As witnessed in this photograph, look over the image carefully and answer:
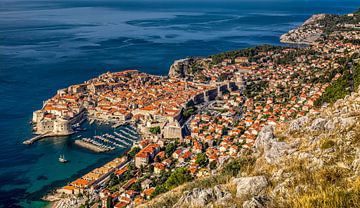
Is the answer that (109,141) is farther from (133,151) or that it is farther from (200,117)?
(200,117)

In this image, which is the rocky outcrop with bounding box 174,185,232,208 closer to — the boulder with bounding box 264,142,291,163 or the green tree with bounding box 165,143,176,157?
the boulder with bounding box 264,142,291,163

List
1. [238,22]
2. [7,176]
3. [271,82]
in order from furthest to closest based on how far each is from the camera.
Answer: [238,22] < [271,82] < [7,176]

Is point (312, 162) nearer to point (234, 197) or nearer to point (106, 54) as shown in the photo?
point (234, 197)

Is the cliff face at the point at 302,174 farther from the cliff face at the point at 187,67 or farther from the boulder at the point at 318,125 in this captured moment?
the cliff face at the point at 187,67

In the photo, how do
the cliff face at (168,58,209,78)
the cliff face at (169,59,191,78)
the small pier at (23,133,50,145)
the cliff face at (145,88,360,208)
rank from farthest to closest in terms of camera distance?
the cliff face at (168,58,209,78), the cliff face at (169,59,191,78), the small pier at (23,133,50,145), the cliff face at (145,88,360,208)

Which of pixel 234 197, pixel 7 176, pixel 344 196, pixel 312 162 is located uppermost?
pixel 344 196

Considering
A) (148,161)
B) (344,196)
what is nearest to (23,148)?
(148,161)

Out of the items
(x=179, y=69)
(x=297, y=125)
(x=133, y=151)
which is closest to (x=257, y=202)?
(x=297, y=125)

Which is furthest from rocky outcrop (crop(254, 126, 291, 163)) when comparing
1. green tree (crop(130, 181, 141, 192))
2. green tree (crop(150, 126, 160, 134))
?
green tree (crop(150, 126, 160, 134))
